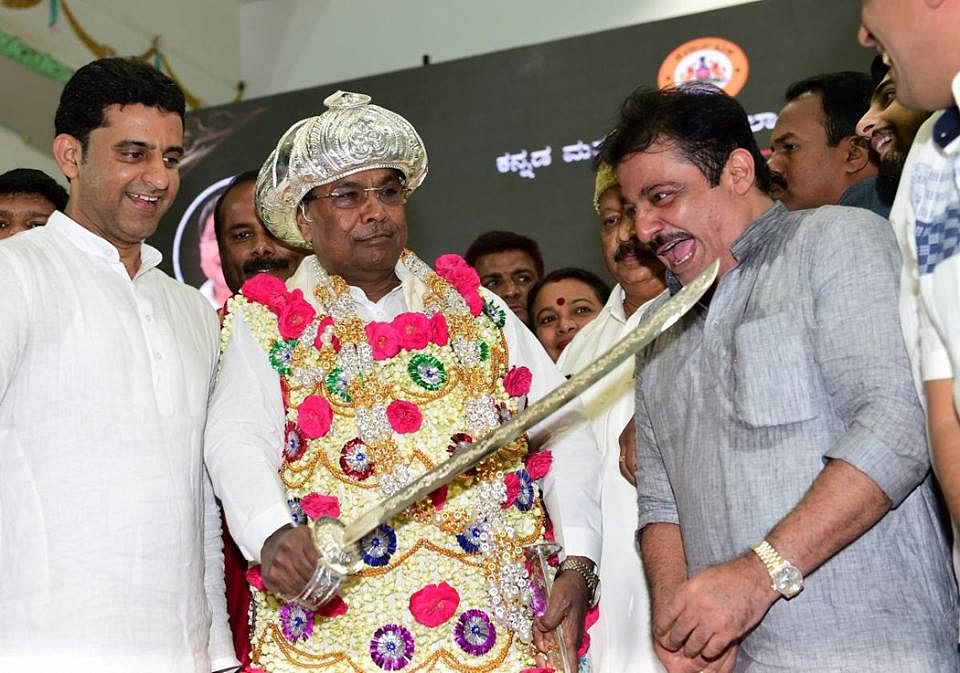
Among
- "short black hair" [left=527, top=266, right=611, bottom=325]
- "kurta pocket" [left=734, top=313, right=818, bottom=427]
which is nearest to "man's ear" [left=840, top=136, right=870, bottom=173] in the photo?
"short black hair" [left=527, top=266, right=611, bottom=325]

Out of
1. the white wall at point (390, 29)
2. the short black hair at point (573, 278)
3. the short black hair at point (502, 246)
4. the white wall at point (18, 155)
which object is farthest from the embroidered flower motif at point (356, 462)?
the white wall at point (390, 29)

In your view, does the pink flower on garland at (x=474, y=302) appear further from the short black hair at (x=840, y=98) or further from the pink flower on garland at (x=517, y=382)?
the short black hair at (x=840, y=98)

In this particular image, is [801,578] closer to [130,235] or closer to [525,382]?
[525,382]

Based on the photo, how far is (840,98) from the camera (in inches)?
168

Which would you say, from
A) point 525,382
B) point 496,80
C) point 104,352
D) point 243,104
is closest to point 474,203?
point 496,80

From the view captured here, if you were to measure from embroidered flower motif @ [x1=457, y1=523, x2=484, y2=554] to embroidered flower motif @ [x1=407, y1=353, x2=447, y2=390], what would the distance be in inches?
14.6

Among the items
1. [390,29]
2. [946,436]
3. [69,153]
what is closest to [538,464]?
[946,436]

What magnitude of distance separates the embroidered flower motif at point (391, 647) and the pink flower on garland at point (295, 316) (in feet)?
2.62

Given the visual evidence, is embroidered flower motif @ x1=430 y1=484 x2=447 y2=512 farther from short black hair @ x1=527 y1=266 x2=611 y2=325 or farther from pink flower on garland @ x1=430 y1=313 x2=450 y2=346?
short black hair @ x1=527 y1=266 x2=611 y2=325

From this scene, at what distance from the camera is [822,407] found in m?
2.46

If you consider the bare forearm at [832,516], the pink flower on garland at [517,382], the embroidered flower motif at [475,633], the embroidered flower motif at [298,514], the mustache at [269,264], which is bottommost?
the embroidered flower motif at [475,633]

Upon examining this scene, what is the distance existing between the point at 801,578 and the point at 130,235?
1.82 meters

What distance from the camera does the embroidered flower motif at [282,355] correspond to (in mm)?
3188

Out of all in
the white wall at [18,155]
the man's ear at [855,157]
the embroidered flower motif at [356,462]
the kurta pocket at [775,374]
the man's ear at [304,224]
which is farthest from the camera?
the white wall at [18,155]
